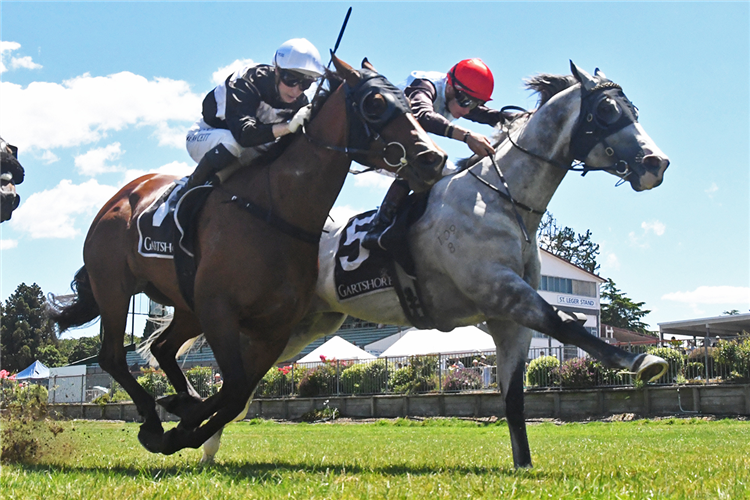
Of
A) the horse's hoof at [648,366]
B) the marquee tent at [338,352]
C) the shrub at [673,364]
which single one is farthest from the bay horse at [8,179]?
the marquee tent at [338,352]

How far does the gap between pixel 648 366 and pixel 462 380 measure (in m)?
16.0

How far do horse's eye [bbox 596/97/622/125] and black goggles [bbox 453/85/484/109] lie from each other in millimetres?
1255

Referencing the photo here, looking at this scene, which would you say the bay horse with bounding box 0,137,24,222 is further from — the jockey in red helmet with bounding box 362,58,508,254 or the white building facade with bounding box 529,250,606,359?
the white building facade with bounding box 529,250,606,359

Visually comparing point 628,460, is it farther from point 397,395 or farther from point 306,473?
point 397,395

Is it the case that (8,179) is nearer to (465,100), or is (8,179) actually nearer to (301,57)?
(301,57)

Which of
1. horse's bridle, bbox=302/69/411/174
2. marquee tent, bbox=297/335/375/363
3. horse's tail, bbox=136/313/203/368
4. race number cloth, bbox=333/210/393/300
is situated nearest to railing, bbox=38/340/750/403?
marquee tent, bbox=297/335/375/363

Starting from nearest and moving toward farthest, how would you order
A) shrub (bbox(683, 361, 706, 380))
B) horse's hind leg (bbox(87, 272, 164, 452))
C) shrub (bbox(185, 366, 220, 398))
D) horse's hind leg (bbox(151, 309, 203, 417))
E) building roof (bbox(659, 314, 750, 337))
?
horse's hind leg (bbox(87, 272, 164, 452)), horse's hind leg (bbox(151, 309, 203, 417)), shrub (bbox(683, 361, 706, 380)), shrub (bbox(185, 366, 220, 398)), building roof (bbox(659, 314, 750, 337))

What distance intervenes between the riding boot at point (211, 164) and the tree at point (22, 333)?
69.6 metres

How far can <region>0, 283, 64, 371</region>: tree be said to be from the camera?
71.6 m

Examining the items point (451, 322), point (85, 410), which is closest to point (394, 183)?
point (451, 322)

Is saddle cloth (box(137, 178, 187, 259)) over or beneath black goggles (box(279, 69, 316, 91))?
beneath

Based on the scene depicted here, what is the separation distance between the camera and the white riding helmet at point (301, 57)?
634cm

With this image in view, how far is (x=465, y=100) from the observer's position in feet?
24.6

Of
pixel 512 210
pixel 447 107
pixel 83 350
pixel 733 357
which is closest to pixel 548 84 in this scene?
pixel 447 107
